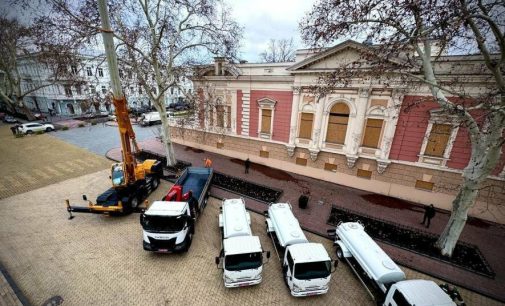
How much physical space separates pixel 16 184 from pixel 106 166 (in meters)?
5.34

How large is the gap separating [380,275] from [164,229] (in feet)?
27.3

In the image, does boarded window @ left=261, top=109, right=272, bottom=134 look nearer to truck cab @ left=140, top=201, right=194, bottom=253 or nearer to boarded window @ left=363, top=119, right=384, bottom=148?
boarded window @ left=363, top=119, right=384, bottom=148

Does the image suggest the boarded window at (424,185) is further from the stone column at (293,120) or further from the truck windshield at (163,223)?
the truck windshield at (163,223)

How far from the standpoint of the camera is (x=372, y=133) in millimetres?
14500

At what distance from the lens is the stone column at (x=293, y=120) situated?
1594cm

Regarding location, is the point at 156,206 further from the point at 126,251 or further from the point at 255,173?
the point at 255,173

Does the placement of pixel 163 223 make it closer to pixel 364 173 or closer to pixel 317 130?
pixel 317 130

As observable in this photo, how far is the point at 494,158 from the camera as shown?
7930mm

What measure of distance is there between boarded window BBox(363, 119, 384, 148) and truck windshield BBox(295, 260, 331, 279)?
1040 cm

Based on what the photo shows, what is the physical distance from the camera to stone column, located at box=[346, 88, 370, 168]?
545 inches

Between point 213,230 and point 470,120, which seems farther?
point 213,230

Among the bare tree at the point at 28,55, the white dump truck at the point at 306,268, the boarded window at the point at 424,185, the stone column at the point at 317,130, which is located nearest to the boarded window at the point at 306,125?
the stone column at the point at 317,130

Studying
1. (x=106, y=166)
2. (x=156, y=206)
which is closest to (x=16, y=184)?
(x=106, y=166)

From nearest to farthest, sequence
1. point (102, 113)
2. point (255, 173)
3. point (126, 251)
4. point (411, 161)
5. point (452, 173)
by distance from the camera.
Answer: point (126, 251), point (452, 173), point (411, 161), point (255, 173), point (102, 113)
